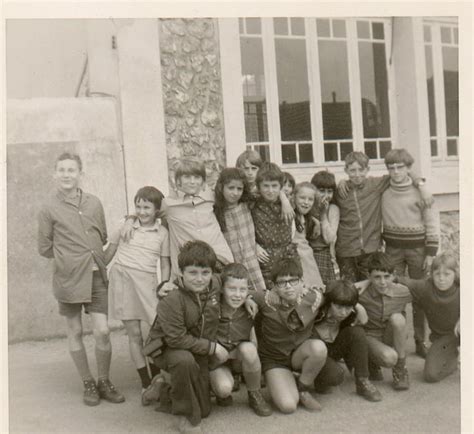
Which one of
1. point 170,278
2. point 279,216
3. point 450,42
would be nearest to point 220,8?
point 279,216

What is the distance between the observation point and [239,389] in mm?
2938

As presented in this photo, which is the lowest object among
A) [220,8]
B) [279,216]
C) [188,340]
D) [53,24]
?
[188,340]

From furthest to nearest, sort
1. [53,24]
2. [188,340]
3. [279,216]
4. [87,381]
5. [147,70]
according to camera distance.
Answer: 1. [147,70]
2. [53,24]
3. [279,216]
4. [87,381]
5. [188,340]

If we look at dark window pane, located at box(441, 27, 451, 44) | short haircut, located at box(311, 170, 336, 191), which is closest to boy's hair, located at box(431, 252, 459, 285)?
short haircut, located at box(311, 170, 336, 191)

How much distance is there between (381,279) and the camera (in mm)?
3031

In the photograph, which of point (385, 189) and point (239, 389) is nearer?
point (239, 389)

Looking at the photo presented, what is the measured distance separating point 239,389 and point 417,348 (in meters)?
1.21

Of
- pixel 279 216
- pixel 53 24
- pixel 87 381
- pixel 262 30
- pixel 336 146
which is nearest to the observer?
pixel 87 381

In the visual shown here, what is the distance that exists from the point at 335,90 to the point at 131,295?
274 centimetres

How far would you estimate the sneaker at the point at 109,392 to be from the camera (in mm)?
2809

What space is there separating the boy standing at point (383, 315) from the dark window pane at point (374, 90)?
6.84 feet

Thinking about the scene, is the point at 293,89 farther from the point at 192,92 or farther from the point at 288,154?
the point at 192,92

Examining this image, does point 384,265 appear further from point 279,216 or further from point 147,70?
point 147,70

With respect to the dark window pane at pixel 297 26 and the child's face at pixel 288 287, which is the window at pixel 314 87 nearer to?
the dark window pane at pixel 297 26
